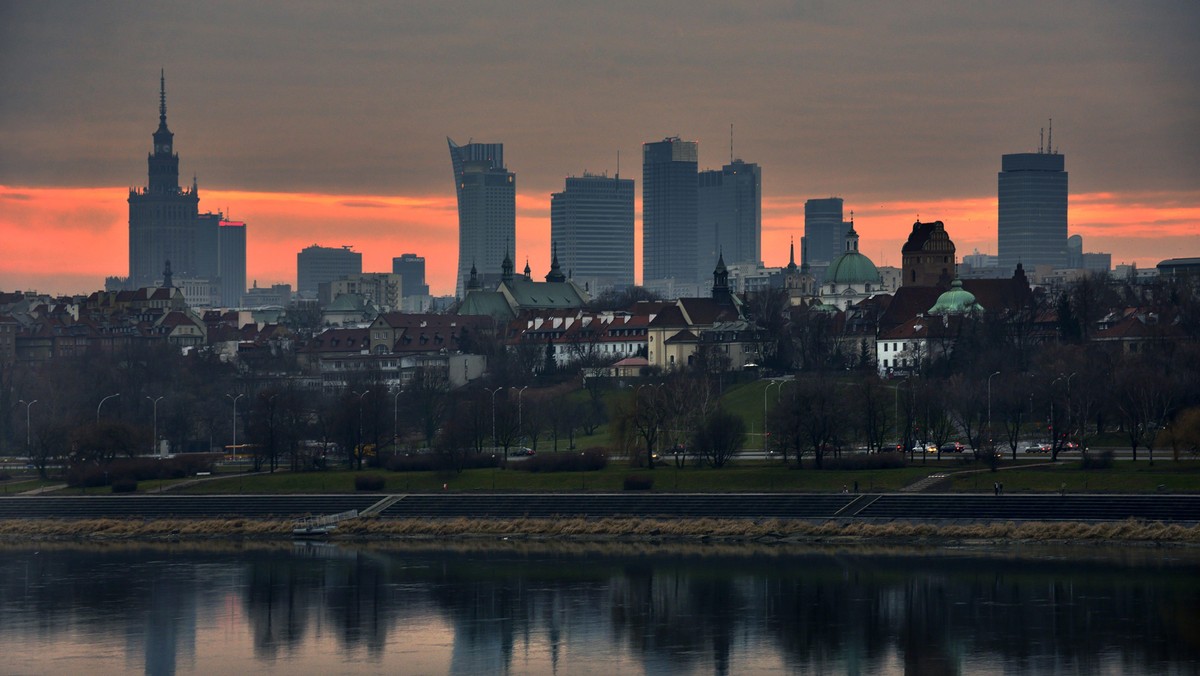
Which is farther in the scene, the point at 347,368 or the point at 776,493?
the point at 347,368

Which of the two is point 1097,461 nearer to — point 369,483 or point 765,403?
point 369,483

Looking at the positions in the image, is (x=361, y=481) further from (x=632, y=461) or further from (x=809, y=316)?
(x=809, y=316)

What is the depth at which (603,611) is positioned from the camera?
75938 mm

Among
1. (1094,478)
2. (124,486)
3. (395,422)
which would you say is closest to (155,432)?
(395,422)

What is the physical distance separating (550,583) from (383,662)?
1749cm

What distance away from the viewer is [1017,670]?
206 ft

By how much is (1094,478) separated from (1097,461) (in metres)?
3.62

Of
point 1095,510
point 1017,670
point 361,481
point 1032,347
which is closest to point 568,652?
point 1017,670

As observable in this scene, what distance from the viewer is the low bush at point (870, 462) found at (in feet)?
343

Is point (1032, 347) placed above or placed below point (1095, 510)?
above

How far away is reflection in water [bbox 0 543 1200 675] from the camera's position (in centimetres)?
6612

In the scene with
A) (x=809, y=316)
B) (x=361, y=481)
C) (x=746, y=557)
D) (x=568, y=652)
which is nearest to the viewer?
(x=568, y=652)

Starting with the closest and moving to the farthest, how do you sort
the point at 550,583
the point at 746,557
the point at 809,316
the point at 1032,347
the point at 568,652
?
the point at 568,652, the point at 550,583, the point at 746,557, the point at 1032,347, the point at 809,316

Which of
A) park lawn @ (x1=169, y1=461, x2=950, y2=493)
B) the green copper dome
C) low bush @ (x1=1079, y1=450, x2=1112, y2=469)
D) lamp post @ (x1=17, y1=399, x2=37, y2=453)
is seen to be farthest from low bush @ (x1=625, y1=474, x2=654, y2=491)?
the green copper dome
